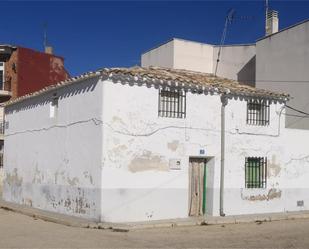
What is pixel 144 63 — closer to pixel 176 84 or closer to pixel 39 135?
pixel 39 135

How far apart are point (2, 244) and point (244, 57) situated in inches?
857

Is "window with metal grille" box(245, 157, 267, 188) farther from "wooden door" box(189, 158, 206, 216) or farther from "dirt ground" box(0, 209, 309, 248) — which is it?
"dirt ground" box(0, 209, 309, 248)

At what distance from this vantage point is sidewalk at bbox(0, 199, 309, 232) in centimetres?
1366

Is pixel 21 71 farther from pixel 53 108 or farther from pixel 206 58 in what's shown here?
pixel 53 108

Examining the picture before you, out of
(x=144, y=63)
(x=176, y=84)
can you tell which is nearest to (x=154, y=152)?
(x=176, y=84)

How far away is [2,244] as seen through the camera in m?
10.8

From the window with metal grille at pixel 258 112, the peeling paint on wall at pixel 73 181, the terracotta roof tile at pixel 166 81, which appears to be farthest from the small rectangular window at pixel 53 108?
the window with metal grille at pixel 258 112

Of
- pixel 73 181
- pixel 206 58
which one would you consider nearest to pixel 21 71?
pixel 206 58

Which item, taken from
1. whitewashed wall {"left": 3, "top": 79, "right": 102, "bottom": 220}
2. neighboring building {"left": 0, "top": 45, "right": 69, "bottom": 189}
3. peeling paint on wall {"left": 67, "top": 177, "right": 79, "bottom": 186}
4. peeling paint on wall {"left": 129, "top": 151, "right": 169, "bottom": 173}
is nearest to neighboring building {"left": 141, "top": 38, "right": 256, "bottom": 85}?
neighboring building {"left": 0, "top": 45, "right": 69, "bottom": 189}

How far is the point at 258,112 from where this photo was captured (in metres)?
18.0

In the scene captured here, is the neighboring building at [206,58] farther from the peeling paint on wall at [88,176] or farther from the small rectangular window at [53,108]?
the peeling paint on wall at [88,176]

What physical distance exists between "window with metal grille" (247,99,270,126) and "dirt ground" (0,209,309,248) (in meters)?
4.13

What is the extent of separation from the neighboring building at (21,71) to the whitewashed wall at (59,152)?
1253 centimetres

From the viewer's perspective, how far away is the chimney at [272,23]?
92.2 feet
